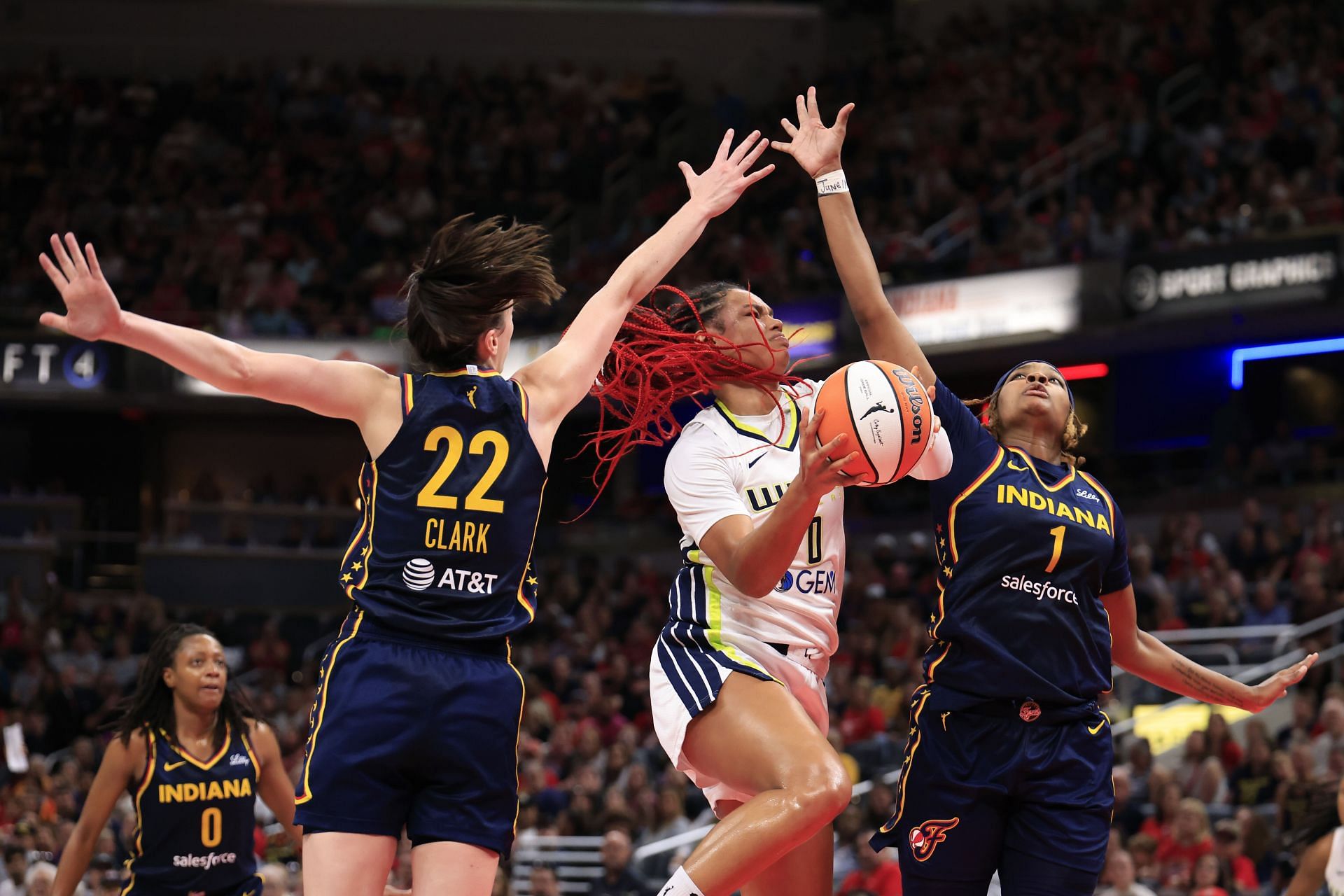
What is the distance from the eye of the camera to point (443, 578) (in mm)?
3732

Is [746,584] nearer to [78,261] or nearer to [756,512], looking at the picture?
[756,512]

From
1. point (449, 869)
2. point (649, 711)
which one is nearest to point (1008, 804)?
point (449, 869)

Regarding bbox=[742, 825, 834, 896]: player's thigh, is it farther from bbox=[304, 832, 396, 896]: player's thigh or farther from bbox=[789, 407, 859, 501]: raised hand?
bbox=[304, 832, 396, 896]: player's thigh

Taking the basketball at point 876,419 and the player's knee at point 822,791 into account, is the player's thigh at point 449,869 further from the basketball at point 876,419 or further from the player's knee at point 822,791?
the basketball at point 876,419

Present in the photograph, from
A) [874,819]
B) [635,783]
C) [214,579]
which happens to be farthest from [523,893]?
[214,579]

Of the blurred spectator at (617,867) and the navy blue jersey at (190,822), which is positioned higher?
the navy blue jersey at (190,822)

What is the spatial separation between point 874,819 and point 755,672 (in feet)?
24.2

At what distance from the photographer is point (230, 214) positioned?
2375cm

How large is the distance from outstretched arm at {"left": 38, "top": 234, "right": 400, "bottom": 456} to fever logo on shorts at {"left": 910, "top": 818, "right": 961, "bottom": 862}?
6.53 feet

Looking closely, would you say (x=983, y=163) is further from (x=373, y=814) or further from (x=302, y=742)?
(x=373, y=814)

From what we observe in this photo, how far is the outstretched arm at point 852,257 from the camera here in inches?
194

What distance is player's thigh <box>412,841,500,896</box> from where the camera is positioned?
11.9 ft

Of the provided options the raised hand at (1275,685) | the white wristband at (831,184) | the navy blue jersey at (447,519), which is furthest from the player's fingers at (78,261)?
the raised hand at (1275,685)

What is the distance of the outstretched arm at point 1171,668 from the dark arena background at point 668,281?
13.5 feet
